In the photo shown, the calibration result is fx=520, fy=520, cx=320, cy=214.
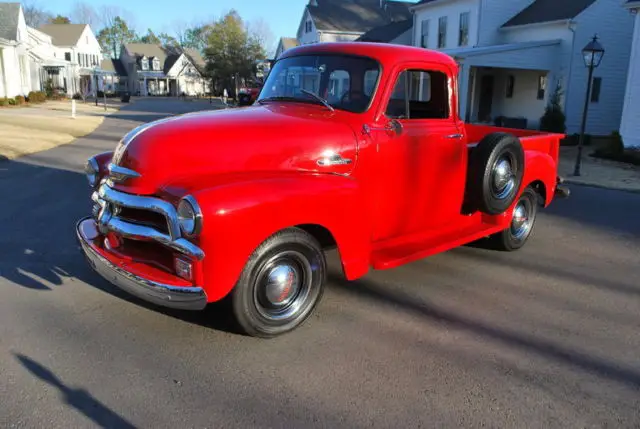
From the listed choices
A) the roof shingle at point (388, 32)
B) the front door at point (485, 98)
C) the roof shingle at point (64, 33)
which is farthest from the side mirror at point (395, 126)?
the roof shingle at point (64, 33)

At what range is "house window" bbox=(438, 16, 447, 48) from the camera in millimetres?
27625

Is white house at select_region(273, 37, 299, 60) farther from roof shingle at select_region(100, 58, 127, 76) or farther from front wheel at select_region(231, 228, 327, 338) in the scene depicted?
front wheel at select_region(231, 228, 327, 338)

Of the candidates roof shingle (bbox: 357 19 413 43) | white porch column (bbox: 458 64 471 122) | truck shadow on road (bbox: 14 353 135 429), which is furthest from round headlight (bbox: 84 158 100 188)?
roof shingle (bbox: 357 19 413 43)

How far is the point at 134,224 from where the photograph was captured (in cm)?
360

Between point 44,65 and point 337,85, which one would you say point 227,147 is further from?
point 44,65

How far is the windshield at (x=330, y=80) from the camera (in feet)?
14.6

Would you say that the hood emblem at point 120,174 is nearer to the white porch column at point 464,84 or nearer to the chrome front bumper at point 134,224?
the chrome front bumper at point 134,224

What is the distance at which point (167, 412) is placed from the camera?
2.89m

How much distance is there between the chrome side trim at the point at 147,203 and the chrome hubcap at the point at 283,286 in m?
0.67

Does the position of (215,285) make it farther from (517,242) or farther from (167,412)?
(517,242)

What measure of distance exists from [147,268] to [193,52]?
9139cm

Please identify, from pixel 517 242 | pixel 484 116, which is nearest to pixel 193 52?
pixel 484 116

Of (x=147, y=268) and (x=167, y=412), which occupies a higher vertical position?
(x=147, y=268)

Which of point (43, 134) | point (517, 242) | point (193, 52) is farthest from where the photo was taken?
point (193, 52)
